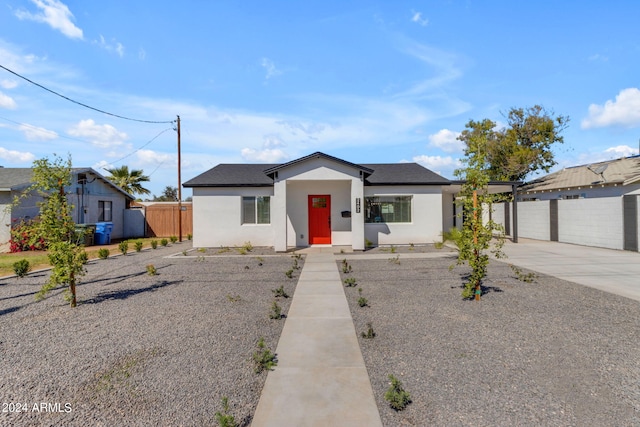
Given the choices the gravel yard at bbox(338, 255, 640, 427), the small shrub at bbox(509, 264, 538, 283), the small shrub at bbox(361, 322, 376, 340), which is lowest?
the gravel yard at bbox(338, 255, 640, 427)

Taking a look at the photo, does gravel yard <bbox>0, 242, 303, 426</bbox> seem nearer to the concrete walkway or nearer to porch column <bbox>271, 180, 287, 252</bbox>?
the concrete walkway

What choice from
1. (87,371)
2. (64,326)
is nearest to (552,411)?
(87,371)

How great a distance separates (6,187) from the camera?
15086 millimetres

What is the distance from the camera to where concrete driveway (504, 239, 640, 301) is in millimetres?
7980

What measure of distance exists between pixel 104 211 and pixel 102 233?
343cm

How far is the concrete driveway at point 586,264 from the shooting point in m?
7.98

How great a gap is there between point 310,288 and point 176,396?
473 cm

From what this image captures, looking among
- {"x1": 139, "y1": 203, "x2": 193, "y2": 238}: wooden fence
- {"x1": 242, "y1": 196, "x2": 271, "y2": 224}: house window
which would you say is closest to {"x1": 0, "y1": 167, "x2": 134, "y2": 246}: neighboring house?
{"x1": 139, "y1": 203, "x2": 193, "y2": 238}: wooden fence

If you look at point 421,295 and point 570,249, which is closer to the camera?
point 421,295

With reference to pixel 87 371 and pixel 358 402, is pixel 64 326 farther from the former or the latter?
pixel 358 402

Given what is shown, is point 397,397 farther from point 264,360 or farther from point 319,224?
point 319,224

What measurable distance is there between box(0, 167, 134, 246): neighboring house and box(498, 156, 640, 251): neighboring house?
953 inches

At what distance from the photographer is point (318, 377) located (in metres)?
3.69

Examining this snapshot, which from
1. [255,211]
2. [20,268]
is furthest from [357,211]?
[20,268]
